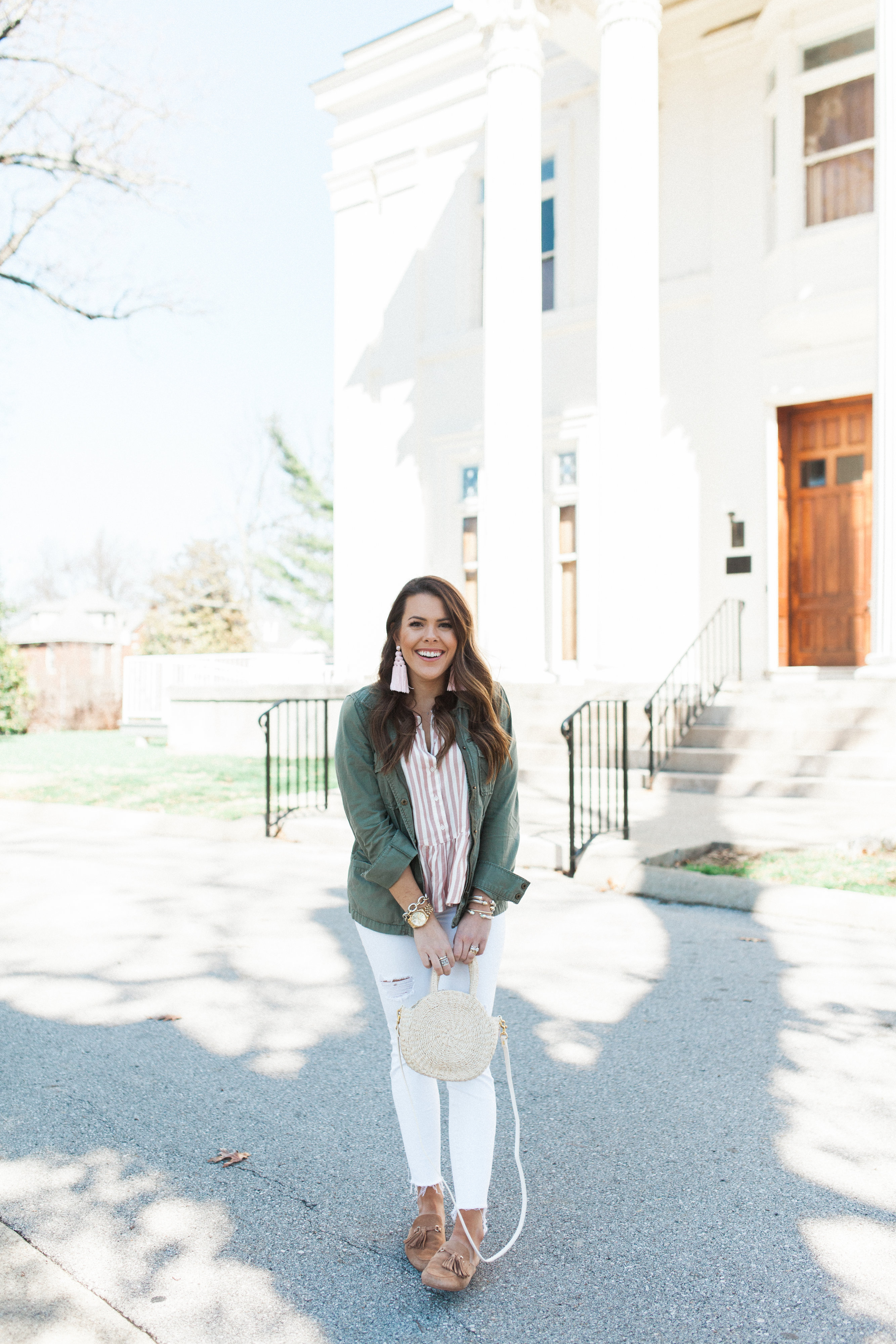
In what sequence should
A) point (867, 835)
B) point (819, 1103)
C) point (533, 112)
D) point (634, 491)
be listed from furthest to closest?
point (533, 112)
point (634, 491)
point (867, 835)
point (819, 1103)

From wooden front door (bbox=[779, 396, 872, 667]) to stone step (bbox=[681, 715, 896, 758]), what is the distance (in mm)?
3577

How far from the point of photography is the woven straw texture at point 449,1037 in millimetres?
2572

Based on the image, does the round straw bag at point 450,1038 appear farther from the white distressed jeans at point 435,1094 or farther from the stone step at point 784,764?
the stone step at point 784,764

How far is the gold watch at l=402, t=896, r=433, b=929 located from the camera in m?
2.68

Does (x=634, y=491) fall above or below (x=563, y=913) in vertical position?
above

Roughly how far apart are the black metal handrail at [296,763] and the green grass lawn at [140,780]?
293mm

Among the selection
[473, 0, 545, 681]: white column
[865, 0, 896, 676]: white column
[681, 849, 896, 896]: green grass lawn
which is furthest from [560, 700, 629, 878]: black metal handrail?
[865, 0, 896, 676]: white column

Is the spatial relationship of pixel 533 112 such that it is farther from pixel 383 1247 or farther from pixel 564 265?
pixel 383 1247

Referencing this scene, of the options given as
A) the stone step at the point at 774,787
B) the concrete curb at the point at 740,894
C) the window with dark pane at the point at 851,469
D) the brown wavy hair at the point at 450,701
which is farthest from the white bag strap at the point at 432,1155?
the window with dark pane at the point at 851,469

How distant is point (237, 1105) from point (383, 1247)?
3.68 ft

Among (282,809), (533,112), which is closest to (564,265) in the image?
(533,112)

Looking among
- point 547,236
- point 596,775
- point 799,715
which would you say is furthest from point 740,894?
point 547,236

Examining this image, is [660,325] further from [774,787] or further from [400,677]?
[400,677]

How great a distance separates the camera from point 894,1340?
238cm
